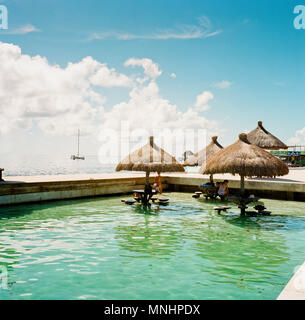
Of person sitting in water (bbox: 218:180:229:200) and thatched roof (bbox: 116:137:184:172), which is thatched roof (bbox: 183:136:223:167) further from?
thatched roof (bbox: 116:137:184:172)

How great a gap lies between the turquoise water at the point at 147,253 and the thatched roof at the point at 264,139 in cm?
1292

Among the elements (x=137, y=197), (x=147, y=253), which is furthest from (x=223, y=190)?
(x=147, y=253)

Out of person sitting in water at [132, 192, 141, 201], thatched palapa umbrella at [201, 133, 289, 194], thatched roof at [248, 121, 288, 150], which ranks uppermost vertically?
thatched roof at [248, 121, 288, 150]

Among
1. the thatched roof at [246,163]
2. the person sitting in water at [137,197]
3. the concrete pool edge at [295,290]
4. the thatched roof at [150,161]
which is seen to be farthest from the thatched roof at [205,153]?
the concrete pool edge at [295,290]

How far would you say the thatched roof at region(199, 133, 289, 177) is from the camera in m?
13.6

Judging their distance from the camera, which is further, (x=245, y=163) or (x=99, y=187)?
(x=99, y=187)

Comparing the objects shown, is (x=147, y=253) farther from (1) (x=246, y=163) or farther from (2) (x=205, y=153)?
(2) (x=205, y=153)

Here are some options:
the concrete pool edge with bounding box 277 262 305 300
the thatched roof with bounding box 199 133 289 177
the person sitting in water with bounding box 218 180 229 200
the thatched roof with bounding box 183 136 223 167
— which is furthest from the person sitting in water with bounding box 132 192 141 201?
the concrete pool edge with bounding box 277 262 305 300

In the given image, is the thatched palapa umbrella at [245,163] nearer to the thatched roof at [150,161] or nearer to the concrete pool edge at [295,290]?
the thatched roof at [150,161]

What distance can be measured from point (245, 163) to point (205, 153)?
6.87m

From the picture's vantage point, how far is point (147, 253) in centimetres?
861

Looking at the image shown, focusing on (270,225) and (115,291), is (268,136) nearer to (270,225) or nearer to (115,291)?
(270,225)

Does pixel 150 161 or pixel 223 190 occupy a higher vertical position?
pixel 150 161
